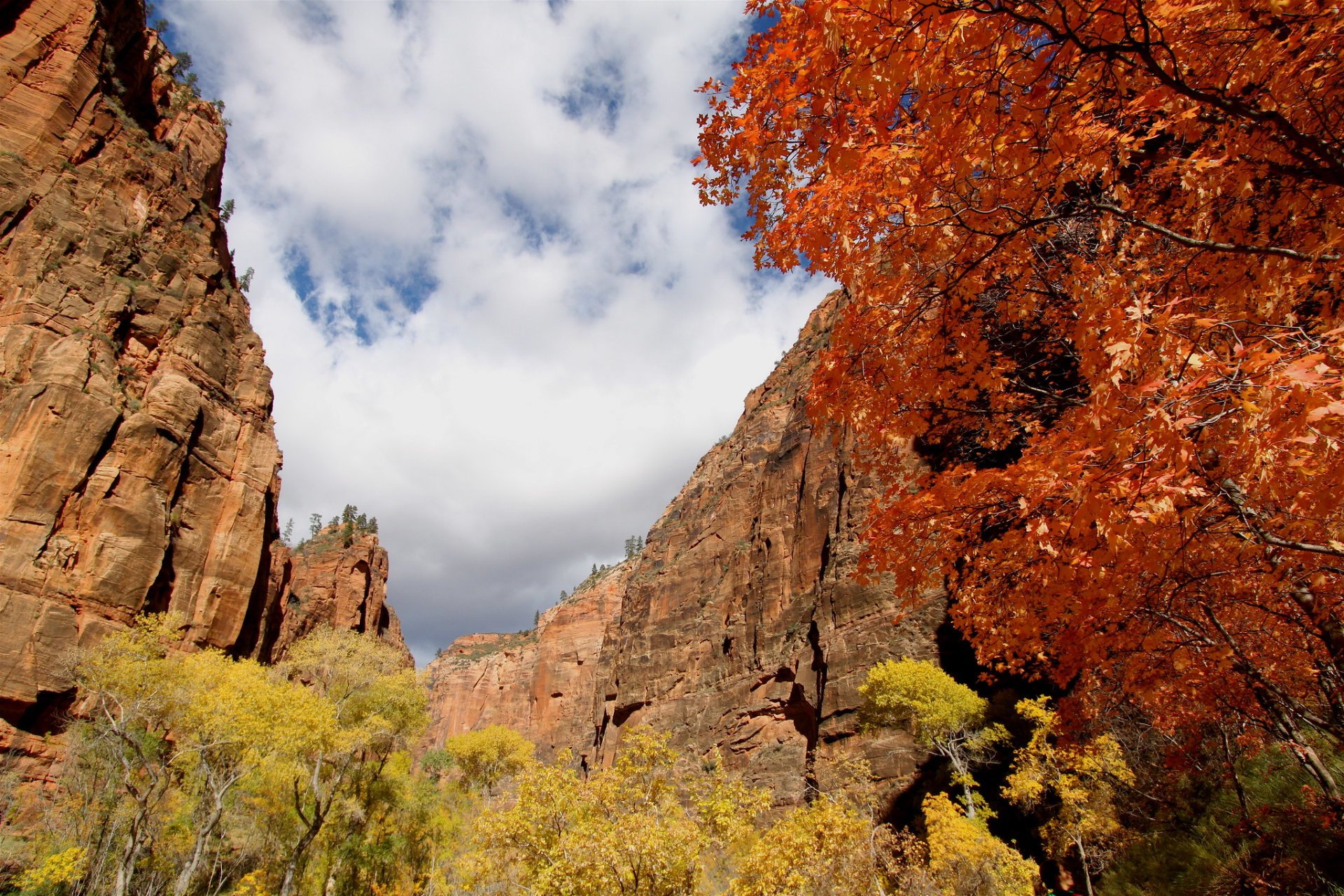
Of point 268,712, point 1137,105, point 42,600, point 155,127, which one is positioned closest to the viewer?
point 1137,105

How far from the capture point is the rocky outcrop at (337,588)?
182ft

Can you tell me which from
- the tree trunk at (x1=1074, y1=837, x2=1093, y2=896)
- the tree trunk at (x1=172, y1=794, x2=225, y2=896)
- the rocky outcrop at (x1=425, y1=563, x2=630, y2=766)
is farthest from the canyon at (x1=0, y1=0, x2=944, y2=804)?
the rocky outcrop at (x1=425, y1=563, x2=630, y2=766)

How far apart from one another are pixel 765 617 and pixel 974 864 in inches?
1348

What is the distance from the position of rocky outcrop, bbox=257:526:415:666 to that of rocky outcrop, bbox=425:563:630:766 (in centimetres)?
3035

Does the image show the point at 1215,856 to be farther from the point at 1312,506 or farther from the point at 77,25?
the point at 77,25

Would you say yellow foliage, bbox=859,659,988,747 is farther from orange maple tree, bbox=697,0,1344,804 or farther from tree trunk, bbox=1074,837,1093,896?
orange maple tree, bbox=697,0,1344,804

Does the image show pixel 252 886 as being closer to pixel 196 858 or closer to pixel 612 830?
pixel 196 858

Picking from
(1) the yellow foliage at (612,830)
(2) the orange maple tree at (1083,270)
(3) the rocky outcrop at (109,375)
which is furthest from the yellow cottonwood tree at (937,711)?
(3) the rocky outcrop at (109,375)

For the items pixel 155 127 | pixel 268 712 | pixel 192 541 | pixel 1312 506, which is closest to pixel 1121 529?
pixel 1312 506

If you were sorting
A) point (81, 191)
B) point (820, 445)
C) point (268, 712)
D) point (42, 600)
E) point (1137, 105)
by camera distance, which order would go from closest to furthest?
point (1137, 105)
point (268, 712)
point (42, 600)
point (81, 191)
point (820, 445)

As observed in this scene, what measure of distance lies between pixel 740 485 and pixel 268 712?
5062 cm

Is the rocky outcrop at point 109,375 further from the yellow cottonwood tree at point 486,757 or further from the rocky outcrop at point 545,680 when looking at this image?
the rocky outcrop at point 545,680

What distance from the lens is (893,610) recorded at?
37.8 metres

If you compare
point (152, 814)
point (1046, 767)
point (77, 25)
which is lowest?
point (1046, 767)
